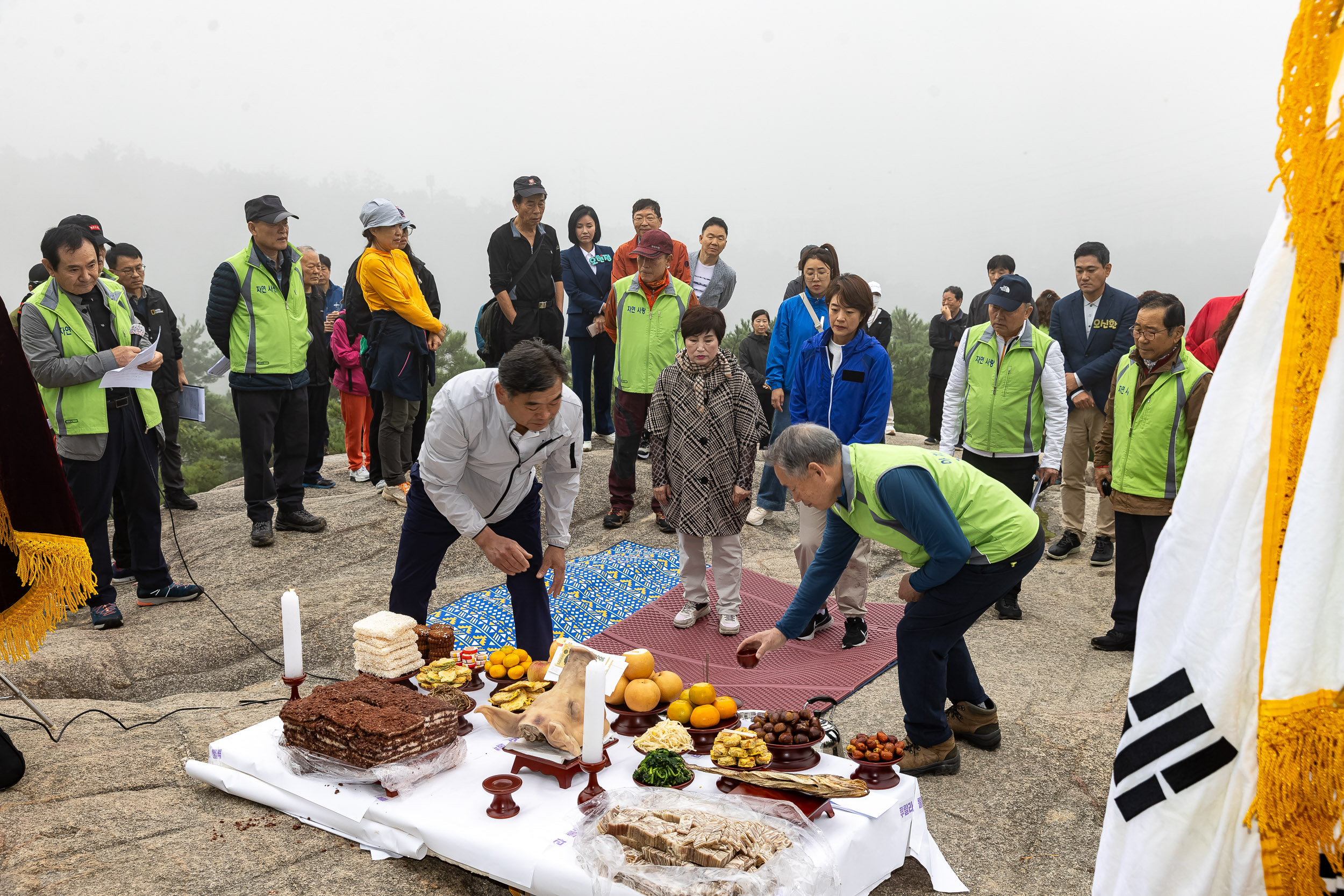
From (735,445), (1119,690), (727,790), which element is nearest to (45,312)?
(735,445)

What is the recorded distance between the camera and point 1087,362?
6121 millimetres

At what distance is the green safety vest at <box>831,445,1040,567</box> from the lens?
116 inches

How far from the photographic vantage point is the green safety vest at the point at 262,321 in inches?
217

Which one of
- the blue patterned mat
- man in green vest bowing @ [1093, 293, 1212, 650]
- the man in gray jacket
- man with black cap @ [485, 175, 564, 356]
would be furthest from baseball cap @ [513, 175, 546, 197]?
man in green vest bowing @ [1093, 293, 1212, 650]

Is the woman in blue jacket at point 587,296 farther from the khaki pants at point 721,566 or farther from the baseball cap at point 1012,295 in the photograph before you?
the baseball cap at point 1012,295

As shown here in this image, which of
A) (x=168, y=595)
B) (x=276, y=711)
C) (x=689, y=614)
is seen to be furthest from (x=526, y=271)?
(x=276, y=711)

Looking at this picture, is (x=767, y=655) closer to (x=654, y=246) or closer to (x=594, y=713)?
(x=594, y=713)

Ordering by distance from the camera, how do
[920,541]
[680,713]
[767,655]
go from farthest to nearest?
[767,655]
[920,541]
[680,713]

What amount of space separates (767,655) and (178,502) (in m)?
4.90

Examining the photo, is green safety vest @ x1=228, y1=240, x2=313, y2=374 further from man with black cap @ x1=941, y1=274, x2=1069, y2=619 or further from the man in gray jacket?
man with black cap @ x1=941, y1=274, x2=1069, y2=619

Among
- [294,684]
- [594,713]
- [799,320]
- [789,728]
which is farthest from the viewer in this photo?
[799,320]

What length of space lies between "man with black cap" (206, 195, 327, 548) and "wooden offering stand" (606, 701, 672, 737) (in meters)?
3.93

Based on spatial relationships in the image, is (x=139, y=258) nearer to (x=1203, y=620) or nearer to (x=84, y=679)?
(x=84, y=679)

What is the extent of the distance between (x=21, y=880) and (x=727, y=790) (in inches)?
70.6
